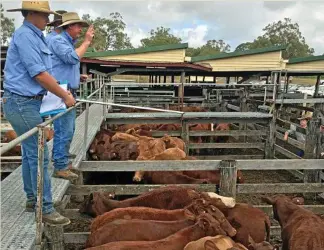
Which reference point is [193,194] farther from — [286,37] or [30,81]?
[286,37]

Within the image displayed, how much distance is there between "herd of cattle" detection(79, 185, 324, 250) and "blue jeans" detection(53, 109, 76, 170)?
0.63 meters

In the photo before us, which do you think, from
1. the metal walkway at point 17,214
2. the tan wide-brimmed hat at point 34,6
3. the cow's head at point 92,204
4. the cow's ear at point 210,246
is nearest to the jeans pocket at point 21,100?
the tan wide-brimmed hat at point 34,6

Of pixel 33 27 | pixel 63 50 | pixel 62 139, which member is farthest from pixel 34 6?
pixel 62 139

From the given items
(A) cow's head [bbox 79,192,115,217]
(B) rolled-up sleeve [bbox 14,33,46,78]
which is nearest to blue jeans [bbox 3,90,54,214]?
(B) rolled-up sleeve [bbox 14,33,46,78]

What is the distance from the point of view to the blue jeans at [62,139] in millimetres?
5301

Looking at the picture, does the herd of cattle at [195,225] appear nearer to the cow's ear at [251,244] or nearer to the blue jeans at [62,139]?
the cow's ear at [251,244]

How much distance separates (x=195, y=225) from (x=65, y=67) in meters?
2.80

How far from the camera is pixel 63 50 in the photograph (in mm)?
5090

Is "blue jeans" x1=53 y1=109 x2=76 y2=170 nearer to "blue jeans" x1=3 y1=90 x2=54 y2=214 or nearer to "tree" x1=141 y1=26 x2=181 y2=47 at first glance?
"blue jeans" x1=3 y1=90 x2=54 y2=214

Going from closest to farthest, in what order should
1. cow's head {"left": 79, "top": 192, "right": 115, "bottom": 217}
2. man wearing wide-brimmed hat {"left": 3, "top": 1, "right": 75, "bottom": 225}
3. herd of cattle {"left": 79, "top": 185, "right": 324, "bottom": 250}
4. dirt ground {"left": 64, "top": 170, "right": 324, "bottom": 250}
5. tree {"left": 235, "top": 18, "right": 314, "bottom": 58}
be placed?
man wearing wide-brimmed hat {"left": 3, "top": 1, "right": 75, "bottom": 225} → herd of cattle {"left": 79, "top": 185, "right": 324, "bottom": 250} → cow's head {"left": 79, "top": 192, "right": 115, "bottom": 217} → dirt ground {"left": 64, "top": 170, "right": 324, "bottom": 250} → tree {"left": 235, "top": 18, "right": 314, "bottom": 58}

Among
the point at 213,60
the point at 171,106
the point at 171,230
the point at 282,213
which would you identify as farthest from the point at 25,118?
the point at 213,60

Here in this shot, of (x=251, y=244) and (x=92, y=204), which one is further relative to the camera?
(x=92, y=204)

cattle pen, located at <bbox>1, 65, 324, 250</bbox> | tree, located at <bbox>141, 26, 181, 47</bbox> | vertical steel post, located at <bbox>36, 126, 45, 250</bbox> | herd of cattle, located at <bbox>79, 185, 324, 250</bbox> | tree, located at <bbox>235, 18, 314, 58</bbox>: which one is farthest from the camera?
tree, located at <bbox>235, 18, 314, 58</bbox>

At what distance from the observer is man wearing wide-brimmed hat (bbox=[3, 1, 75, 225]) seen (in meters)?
3.59
